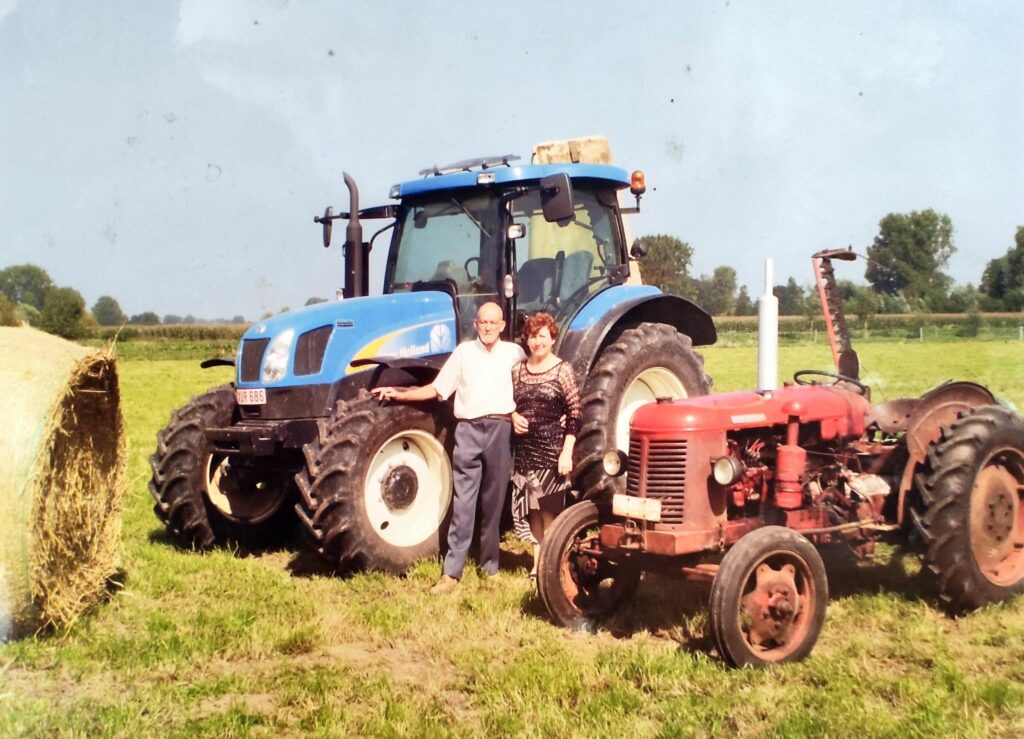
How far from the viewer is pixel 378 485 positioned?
19.3 ft

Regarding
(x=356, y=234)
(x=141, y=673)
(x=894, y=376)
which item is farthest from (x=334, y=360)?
(x=894, y=376)

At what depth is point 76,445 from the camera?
5.27 meters

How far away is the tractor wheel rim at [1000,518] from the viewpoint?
504 cm

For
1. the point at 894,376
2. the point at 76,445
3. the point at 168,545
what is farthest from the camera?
the point at 894,376

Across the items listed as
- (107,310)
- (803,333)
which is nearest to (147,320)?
(107,310)

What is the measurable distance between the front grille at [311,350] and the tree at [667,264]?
8.47ft

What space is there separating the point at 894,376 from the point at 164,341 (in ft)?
103

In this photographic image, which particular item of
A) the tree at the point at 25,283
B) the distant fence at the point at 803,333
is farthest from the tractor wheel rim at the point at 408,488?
the tree at the point at 25,283

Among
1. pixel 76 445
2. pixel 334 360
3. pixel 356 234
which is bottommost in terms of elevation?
pixel 76 445

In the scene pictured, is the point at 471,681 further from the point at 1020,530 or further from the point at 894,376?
the point at 894,376

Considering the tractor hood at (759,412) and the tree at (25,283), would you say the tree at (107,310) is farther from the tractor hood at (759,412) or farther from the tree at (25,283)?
the tractor hood at (759,412)

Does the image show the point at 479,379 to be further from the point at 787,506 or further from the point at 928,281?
the point at 928,281

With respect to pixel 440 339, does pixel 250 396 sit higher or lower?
lower

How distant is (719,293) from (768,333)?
114 ft
